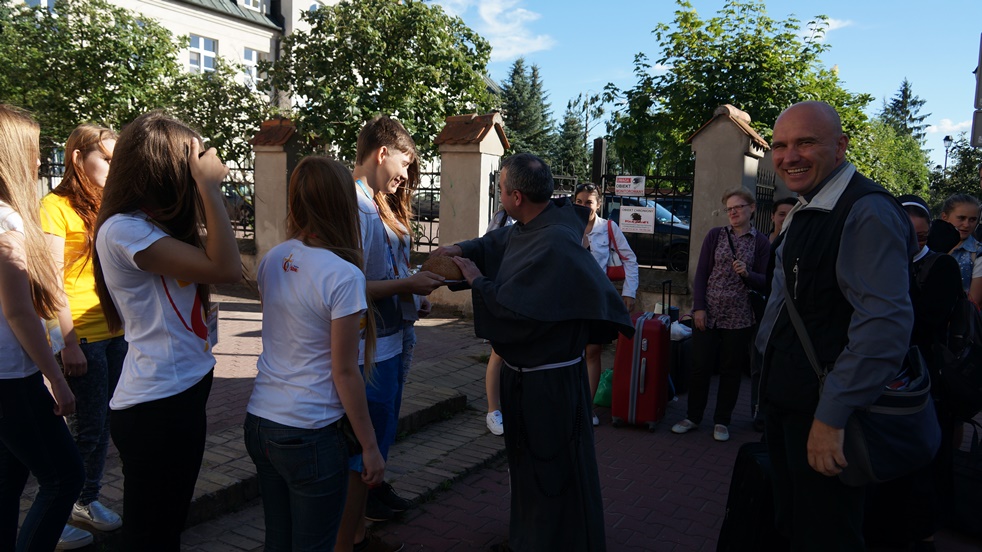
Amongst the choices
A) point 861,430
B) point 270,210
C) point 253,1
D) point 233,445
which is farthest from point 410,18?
point 253,1

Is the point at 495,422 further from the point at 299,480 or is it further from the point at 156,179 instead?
the point at 156,179

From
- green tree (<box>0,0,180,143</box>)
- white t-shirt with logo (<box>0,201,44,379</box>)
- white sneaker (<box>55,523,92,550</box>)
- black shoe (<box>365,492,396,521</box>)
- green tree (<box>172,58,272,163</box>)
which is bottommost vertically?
black shoe (<box>365,492,396,521</box>)

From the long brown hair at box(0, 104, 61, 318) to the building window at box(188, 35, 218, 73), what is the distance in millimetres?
32242

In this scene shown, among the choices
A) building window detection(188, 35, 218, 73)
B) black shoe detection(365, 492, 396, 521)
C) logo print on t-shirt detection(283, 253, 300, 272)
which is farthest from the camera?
building window detection(188, 35, 218, 73)

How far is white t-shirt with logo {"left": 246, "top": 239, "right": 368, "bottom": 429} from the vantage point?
2084 millimetres

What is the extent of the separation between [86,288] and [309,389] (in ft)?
5.49

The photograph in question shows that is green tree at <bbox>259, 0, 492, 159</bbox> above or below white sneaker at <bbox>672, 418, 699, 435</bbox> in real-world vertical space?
above

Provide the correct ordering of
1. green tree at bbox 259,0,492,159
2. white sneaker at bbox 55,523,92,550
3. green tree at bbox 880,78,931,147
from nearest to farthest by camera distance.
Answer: white sneaker at bbox 55,523,92,550 < green tree at bbox 259,0,492,159 < green tree at bbox 880,78,931,147

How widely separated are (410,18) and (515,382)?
889cm

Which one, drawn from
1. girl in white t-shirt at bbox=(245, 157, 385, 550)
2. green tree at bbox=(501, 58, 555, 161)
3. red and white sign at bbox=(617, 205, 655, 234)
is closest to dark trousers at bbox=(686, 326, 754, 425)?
red and white sign at bbox=(617, 205, 655, 234)

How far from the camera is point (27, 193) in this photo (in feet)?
7.94

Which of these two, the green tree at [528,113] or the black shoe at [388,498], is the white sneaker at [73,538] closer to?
the black shoe at [388,498]

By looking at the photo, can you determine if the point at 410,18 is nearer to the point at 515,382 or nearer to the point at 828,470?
the point at 515,382

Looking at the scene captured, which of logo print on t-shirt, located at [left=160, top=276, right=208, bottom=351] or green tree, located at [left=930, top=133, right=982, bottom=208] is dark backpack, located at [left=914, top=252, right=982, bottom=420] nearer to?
logo print on t-shirt, located at [left=160, top=276, right=208, bottom=351]
